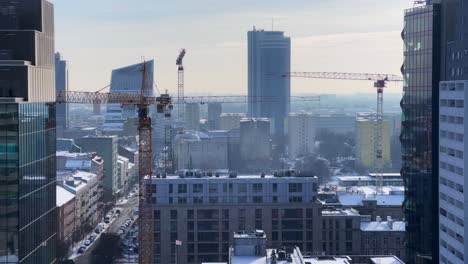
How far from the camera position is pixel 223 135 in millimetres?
105875

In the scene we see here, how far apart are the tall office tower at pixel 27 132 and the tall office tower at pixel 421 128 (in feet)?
41.7

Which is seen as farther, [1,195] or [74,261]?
[74,261]

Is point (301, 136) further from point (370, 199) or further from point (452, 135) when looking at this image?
point (452, 135)

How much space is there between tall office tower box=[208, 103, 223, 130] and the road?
66.7m

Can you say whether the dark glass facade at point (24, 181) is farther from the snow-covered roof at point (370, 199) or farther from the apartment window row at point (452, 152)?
the snow-covered roof at point (370, 199)

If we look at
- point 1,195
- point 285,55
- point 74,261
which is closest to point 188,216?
point 74,261

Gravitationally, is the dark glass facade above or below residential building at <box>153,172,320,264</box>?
above

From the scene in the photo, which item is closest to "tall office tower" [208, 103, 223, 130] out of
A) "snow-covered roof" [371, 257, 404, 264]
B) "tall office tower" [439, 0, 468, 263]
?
"snow-covered roof" [371, 257, 404, 264]

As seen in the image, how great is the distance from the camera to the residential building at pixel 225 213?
126 feet

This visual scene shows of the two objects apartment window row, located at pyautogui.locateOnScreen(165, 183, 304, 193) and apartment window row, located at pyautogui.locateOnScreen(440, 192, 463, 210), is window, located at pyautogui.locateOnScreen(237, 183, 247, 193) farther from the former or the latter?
apartment window row, located at pyautogui.locateOnScreen(440, 192, 463, 210)

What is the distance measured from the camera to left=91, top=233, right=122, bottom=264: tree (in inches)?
1685

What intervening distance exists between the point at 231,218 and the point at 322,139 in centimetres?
8460

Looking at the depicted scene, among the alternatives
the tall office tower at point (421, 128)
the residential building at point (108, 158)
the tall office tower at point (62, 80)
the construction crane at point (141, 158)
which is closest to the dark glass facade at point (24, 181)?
the tall office tower at point (421, 128)

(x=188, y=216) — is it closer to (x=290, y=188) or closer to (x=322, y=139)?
(x=290, y=188)
